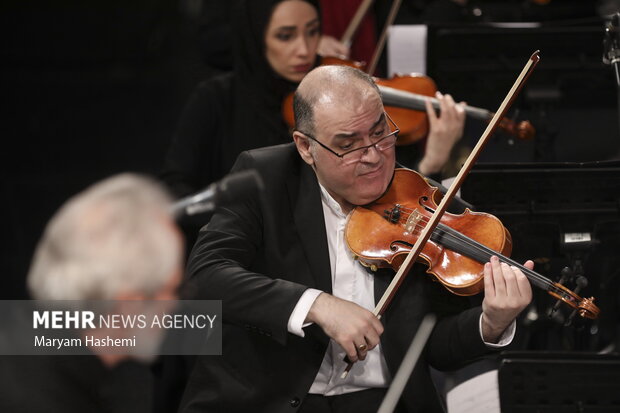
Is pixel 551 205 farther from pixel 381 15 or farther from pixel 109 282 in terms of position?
pixel 381 15

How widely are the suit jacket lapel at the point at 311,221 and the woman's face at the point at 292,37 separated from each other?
34.4 inches

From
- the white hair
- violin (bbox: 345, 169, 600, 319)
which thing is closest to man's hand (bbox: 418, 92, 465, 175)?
violin (bbox: 345, 169, 600, 319)

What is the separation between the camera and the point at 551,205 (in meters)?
2.28

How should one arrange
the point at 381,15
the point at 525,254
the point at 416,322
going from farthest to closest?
the point at 381,15 < the point at 525,254 < the point at 416,322

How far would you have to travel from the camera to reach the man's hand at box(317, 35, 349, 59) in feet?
10.7

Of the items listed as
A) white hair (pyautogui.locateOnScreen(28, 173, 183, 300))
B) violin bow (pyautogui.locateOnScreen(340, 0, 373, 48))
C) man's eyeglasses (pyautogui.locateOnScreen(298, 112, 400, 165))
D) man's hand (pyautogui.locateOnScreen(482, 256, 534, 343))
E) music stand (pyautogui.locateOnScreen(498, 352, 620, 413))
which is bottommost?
music stand (pyautogui.locateOnScreen(498, 352, 620, 413))

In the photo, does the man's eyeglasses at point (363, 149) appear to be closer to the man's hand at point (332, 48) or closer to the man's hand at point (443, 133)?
the man's hand at point (443, 133)

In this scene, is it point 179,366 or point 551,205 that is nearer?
point 551,205

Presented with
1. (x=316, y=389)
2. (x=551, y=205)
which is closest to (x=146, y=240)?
(x=316, y=389)

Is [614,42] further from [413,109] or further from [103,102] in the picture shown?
[103,102]

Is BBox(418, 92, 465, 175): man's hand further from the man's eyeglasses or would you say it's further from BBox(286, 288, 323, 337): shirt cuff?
BBox(286, 288, 323, 337): shirt cuff

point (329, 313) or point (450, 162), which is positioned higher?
point (450, 162)

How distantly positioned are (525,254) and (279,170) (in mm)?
622

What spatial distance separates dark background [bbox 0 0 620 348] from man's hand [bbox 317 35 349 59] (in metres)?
0.49
